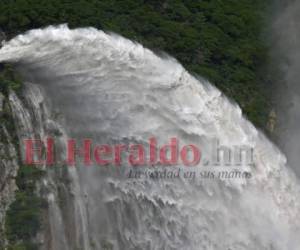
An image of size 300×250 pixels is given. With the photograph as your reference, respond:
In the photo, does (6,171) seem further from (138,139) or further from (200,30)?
(200,30)

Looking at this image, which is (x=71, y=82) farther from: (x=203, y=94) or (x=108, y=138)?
(x=203, y=94)

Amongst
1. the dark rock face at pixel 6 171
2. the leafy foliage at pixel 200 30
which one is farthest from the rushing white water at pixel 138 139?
the leafy foliage at pixel 200 30

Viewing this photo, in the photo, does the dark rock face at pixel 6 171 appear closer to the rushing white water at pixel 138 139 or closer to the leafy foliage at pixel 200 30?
the rushing white water at pixel 138 139

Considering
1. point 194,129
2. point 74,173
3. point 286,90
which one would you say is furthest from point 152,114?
point 286,90

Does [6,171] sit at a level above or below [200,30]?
below

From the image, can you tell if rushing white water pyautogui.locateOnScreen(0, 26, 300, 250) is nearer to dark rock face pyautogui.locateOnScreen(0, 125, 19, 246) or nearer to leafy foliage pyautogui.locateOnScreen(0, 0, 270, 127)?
dark rock face pyautogui.locateOnScreen(0, 125, 19, 246)

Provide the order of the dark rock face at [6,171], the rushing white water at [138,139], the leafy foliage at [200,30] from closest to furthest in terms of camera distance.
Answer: the dark rock face at [6,171] < the rushing white water at [138,139] < the leafy foliage at [200,30]

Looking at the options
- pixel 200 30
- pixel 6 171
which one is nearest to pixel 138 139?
pixel 6 171

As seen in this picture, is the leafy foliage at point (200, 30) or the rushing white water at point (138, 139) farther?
the leafy foliage at point (200, 30)
